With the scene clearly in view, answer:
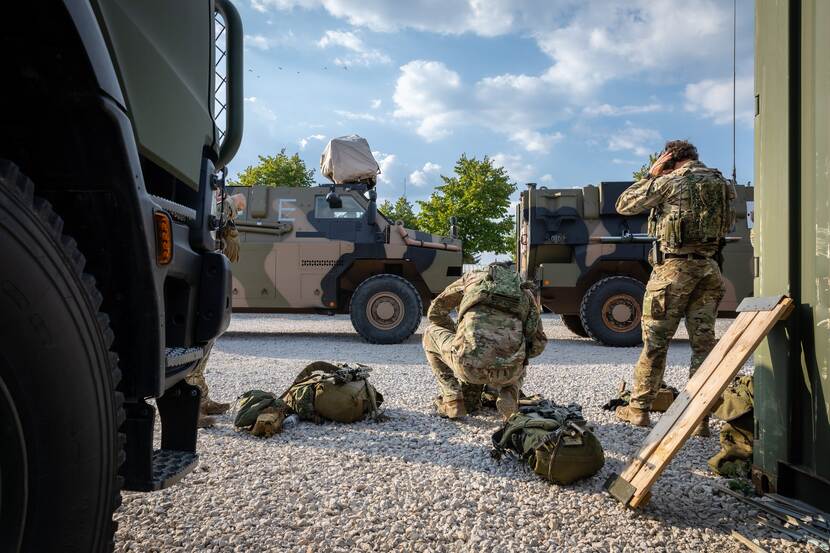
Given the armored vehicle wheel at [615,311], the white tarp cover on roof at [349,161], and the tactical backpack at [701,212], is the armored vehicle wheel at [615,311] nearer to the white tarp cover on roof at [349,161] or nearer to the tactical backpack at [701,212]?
the white tarp cover on roof at [349,161]

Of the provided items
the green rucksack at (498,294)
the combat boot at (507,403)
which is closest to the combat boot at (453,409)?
the combat boot at (507,403)

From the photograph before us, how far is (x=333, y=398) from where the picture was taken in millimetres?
3607

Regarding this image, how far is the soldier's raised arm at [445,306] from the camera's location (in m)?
3.95

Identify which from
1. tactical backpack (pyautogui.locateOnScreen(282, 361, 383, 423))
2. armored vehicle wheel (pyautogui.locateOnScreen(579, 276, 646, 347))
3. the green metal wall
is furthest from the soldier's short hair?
armored vehicle wheel (pyautogui.locateOnScreen(579, 276, 646, 347))

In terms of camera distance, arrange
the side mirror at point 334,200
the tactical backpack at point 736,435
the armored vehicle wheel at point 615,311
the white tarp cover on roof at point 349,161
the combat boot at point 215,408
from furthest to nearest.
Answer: the white tarp cover on roof at point 349,161 < the side mirror at point 334,200 < the armored vehicle wheel at point 615,311 < the combat boot at point 215,408 < the tactical backpack at point 736,435

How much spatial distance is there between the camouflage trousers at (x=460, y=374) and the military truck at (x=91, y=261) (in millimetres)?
2062

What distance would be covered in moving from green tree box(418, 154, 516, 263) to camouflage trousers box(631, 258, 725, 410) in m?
14.7

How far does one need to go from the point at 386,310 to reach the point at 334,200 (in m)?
1.68

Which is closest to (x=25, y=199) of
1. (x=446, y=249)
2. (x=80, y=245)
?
(x=80, y=245)

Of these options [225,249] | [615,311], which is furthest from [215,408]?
[615,311]

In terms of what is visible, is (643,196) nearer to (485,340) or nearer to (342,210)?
(485,340)

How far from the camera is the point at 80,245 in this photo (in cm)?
121

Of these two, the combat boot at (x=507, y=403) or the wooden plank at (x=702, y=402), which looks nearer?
the wooden plank at (x=702, y=402)

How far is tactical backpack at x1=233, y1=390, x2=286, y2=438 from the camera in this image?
3.31 meters
